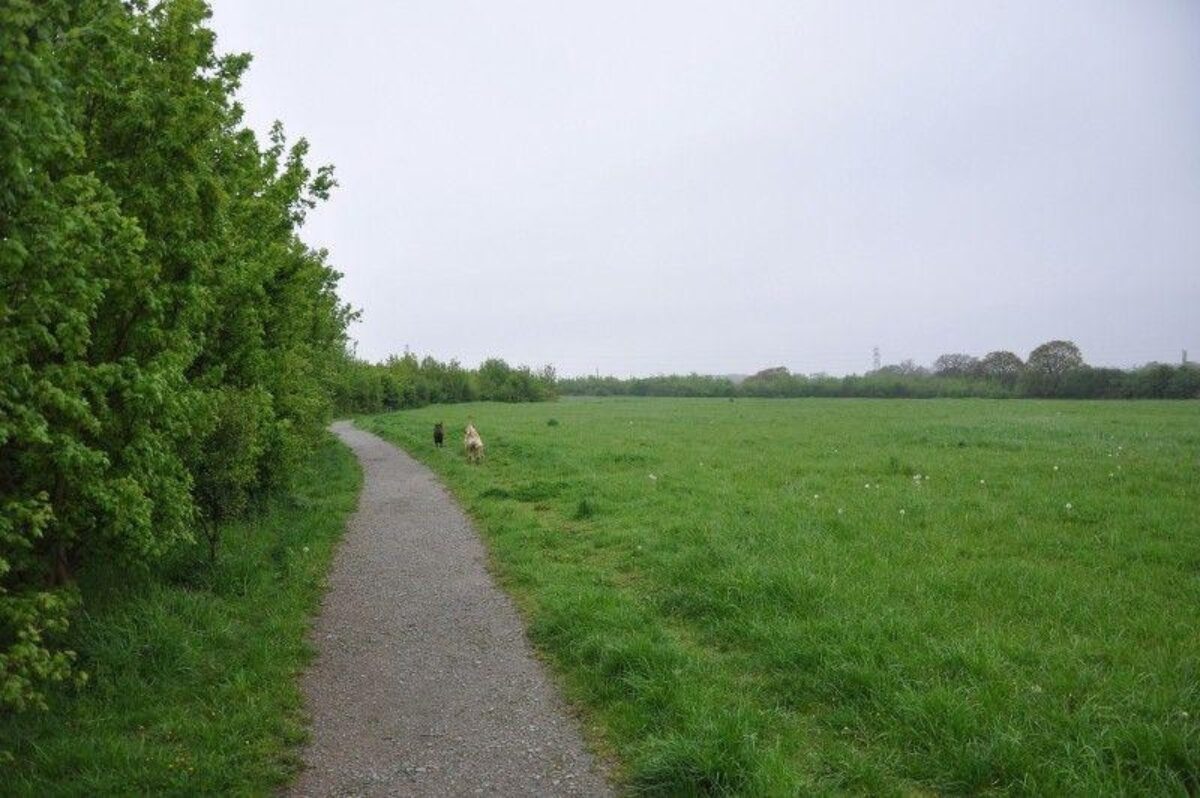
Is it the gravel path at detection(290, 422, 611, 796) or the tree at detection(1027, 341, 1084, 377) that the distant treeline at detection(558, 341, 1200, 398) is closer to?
the tree at detection(1027, 341, 1084, 377)

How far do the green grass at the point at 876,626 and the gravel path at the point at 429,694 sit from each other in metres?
0.39

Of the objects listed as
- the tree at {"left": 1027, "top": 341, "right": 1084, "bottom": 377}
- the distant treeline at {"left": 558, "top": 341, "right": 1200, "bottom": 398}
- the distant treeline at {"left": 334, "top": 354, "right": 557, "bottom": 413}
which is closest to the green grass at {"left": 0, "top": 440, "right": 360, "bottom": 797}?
the distant treeline at {"left": 334, "top": 354, "right": 557, "bottom": 413}

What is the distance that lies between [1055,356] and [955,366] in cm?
1916

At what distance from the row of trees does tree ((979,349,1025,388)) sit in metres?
110

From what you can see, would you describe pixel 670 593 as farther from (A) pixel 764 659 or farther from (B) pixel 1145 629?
(B) pixel 1145 629

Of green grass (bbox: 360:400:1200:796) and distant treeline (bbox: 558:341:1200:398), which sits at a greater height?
distant treeline (bbox: 558:341:1200:398)

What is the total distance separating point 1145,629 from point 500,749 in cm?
563

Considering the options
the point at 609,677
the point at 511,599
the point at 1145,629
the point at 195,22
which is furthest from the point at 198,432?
the point at 1145,629

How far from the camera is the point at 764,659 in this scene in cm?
591

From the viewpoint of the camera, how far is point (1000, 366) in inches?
4294

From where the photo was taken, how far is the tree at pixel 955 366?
11238cm

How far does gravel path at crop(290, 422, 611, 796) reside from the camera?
4.52m

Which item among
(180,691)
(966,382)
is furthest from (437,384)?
(180,691)

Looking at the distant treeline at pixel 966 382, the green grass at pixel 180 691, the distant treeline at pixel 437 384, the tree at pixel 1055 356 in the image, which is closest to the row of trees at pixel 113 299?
the green grass at pixel 180 691
